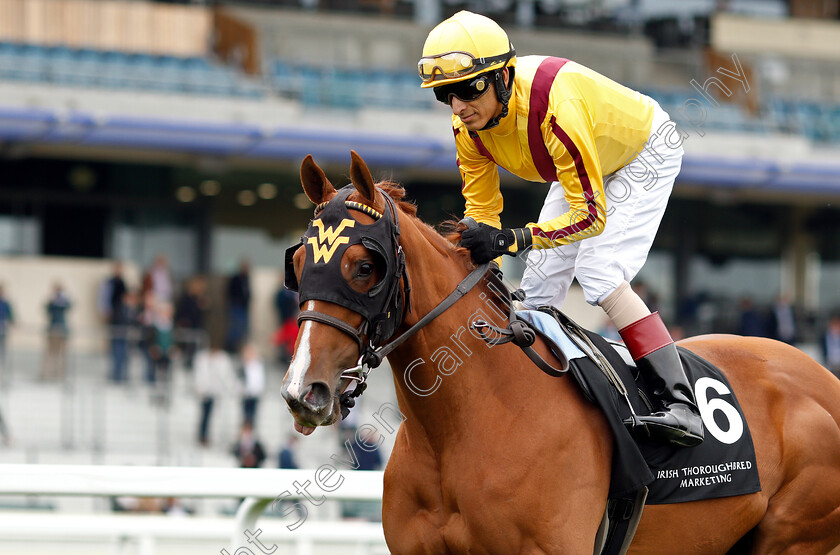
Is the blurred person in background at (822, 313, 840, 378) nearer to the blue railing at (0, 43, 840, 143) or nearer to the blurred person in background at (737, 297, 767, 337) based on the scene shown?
the blurred person in background at (737, 297, 767, 337)

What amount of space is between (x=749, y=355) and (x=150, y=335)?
7474 millimetres

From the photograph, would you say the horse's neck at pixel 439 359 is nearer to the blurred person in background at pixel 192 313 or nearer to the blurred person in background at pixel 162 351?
the blurred person in background at pixel 162 351

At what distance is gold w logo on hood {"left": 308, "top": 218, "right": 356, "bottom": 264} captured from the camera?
262 centimetres

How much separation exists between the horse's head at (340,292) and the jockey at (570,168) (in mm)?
412

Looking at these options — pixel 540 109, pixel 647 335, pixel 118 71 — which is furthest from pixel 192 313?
pixel 540 109

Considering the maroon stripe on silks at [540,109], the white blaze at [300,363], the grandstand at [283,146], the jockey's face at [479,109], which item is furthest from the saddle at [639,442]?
the grandstand at [283,146]

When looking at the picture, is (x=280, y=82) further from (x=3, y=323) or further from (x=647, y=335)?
(x=647, y=335)

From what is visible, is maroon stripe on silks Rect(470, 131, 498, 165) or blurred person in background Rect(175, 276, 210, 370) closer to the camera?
maroon stripe on silks Rect(470, 131, 498, 165)

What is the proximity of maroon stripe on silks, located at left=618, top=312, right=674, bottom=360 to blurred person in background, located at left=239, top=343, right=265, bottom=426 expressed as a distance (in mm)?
6858

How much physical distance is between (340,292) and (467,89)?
75 cm

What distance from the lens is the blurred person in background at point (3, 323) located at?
32.1 feet

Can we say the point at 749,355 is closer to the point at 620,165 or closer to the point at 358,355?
the point at 620,165

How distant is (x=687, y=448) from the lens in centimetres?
326

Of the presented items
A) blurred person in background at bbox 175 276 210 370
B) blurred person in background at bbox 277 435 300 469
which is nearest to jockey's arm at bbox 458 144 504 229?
blurred person in background at bbox 277 435 300 469
